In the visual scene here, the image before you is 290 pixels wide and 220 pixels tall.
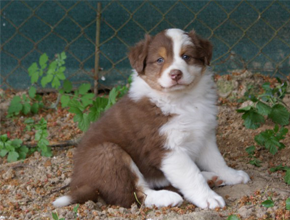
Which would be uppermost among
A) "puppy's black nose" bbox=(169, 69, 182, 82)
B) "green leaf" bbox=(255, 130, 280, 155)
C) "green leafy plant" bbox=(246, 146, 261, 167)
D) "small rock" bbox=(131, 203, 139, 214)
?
"puppy's black nose" bbox=(169, 69, 182, 82)

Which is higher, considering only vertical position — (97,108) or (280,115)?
(280,115)

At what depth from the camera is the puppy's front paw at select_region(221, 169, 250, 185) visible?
4.17 metres

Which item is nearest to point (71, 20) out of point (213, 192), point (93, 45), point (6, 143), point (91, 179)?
point (93, 45)

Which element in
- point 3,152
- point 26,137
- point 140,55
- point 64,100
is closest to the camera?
point 140,55

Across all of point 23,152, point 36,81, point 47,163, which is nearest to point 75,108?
point 47,163

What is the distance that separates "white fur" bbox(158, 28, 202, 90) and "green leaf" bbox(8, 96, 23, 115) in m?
2.81

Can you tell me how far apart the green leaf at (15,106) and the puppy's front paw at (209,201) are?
3.24 meters

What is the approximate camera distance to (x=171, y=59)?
157 inches

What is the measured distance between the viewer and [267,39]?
263 inches

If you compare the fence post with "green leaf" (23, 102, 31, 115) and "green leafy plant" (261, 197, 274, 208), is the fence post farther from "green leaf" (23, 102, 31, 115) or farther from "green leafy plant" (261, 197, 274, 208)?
"green leafy plant" (261, 197, 274, 208)

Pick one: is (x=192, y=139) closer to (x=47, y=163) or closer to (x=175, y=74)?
(x=175, y=74)

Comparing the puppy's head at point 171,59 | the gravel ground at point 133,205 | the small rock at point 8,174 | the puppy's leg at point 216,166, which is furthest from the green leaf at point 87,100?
the puppy's leg at point 216,166

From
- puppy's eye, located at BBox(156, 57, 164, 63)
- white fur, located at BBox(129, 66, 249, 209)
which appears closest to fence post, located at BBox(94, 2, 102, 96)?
white fur, located at BBox(129, 66, 249, 209)

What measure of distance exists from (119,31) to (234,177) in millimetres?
3095
